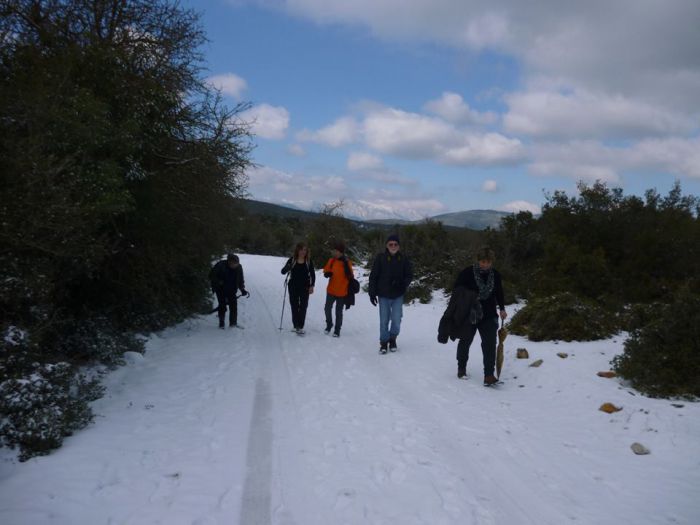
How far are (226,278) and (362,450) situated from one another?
6455mm

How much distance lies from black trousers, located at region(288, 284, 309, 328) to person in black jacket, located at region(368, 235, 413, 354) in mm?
1718

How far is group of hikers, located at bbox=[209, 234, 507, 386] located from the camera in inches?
276

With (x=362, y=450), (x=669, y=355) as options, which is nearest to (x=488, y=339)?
(x=669, y=355)

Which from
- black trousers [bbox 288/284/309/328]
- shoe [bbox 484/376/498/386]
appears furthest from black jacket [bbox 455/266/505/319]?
black trousers [bbox 288/284/309/328]

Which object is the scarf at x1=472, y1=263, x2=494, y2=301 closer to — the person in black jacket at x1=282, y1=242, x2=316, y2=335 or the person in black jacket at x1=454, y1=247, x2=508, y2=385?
the person in black jacket at x1=454, y1=247, x2=508, y2=385

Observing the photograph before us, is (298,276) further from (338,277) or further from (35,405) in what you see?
(35,405)

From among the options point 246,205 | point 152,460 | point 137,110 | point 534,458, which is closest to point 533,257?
point 246,205

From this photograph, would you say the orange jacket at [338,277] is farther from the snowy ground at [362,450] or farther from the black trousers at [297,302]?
the snowy ground at [362,450]

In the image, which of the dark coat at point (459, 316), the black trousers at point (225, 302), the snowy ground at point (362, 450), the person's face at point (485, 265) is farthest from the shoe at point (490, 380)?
the black trousers at point (225, 302)

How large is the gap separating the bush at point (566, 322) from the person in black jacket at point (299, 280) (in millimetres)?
4356

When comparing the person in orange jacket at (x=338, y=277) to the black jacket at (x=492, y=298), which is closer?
the black jacket at (x=492, y=298)

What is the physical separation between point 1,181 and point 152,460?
3042 millimetres

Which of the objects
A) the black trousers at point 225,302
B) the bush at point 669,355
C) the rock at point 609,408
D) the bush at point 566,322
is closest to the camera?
the rock at point 609,408

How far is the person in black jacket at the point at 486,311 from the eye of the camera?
6.95 meters
